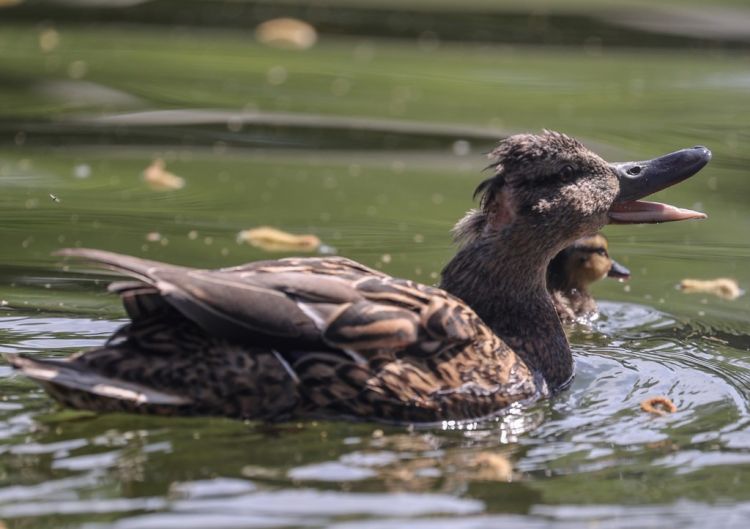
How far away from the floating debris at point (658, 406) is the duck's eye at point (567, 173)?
141 centimetres

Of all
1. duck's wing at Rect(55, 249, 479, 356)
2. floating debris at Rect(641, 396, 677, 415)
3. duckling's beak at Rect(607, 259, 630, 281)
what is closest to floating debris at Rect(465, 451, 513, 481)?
duck's wing at Rect(55, 249, 479, 356)

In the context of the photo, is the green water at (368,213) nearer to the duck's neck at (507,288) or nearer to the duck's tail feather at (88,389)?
the duck's tail feather at (88,389)

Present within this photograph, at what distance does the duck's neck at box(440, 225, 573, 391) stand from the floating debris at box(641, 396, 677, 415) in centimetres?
73

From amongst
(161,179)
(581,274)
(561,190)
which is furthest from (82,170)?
(561,190)

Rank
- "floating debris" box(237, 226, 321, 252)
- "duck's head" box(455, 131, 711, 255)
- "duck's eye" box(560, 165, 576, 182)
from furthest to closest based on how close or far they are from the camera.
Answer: "floating debris" box(237, 226, 321, 252) → "duck's eye" box(560, 165, 576, 182) → "duck's head" box(455, 131, 711, 255)

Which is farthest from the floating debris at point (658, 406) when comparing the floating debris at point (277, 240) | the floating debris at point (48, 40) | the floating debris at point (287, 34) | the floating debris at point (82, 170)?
the floating debris at point (48, 40)

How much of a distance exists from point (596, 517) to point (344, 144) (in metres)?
7.38

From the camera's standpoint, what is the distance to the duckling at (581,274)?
10148 mm

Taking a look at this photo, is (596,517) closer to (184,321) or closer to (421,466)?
(421,466)

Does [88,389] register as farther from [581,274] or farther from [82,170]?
[82,170]

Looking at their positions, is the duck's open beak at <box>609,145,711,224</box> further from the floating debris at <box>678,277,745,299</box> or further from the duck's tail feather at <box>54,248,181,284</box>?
the duck's tail feather at <box>54,248,181,284</box>

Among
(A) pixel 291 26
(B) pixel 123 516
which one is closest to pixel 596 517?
(B) pixel 123 516

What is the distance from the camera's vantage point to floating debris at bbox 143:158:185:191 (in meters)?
12.2

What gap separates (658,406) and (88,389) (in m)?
2.87
